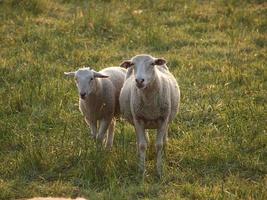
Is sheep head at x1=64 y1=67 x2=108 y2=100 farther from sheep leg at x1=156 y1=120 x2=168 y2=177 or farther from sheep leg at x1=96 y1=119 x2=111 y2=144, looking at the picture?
sheep leg at x1=156 y1=120 x2=168 y2=177

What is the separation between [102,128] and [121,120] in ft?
2.28

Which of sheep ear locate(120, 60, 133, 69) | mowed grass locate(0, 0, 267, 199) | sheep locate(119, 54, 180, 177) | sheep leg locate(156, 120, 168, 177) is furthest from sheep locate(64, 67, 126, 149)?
sheep leg locate(156, 120, 168, 177)

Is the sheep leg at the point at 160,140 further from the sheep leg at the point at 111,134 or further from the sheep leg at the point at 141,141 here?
the sheep leg at the point at 111,134

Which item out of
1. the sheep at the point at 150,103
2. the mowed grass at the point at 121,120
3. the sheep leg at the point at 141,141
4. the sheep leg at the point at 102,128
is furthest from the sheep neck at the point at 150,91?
the sheep leg at the point at 102,128

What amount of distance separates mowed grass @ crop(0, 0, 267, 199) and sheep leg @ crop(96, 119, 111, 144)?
18cm

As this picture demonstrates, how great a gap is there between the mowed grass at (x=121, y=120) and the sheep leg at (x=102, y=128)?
18cm

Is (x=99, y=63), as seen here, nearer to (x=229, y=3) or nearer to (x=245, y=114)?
(x=245, y=114)

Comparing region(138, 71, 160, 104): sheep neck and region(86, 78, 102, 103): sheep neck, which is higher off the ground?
region(138, 71, 160, 104): sheep neck

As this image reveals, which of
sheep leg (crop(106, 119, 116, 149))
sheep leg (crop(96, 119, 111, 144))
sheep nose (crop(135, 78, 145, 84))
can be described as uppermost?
sheep nose (crop(135, 78, 145, 84))

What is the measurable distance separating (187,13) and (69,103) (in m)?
5.08

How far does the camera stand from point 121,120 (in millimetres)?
7508

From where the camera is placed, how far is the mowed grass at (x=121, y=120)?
602 centimetres

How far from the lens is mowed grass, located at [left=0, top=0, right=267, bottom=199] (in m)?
6.02

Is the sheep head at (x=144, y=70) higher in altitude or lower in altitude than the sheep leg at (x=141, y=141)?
higher
